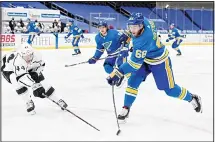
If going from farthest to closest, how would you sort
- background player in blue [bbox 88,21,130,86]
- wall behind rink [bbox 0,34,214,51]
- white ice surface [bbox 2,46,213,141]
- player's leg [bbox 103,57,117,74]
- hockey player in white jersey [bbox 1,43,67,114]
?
wall behind rink [bbox 0,34,214,51] → player's leg [bbox 103,57,117,74] → background player in blue [bbox 88,21,130,86] → hockey player in white jersey [bbox 1,43,67,114] → white ice surface [bbox 2,46,213,141]

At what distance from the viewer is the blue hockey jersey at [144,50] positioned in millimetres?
2719

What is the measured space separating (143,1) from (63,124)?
15452 millimetres

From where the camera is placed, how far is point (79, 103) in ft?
12.7

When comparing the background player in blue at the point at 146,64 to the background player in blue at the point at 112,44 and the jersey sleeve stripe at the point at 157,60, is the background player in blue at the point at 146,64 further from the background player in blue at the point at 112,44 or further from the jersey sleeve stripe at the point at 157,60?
the background player in blue at the point at 112,44

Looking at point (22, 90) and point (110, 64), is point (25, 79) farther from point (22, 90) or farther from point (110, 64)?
point (110, 64)

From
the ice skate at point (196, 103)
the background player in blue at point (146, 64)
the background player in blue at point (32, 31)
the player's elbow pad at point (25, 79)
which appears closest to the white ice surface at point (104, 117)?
the ice skate at point (196, 103)

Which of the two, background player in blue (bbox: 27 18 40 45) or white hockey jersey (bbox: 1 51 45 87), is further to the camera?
background player in blue (bbox: 27 18 40 45)

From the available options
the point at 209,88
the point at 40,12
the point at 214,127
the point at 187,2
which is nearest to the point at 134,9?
the point at 187,2

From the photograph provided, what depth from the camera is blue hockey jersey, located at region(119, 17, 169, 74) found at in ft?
8.92

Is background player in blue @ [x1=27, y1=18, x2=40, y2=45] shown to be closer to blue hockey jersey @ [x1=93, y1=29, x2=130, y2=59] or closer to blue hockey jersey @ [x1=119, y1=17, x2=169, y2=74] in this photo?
blue hockey jersey @ [x1=93, y1=29, x2=130, y2=59]

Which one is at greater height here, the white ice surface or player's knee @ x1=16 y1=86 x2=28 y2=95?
player's knee @ x1=16 y1=86 x2=28 y2=95

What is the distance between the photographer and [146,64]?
3.04 m

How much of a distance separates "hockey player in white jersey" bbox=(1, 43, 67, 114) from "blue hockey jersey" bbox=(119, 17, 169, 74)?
83 centimetres

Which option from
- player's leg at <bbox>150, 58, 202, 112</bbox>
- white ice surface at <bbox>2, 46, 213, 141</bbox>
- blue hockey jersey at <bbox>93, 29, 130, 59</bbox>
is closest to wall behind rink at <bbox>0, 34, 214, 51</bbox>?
white ice surface at <bbox>2, 46, 213, 141</bbox>
